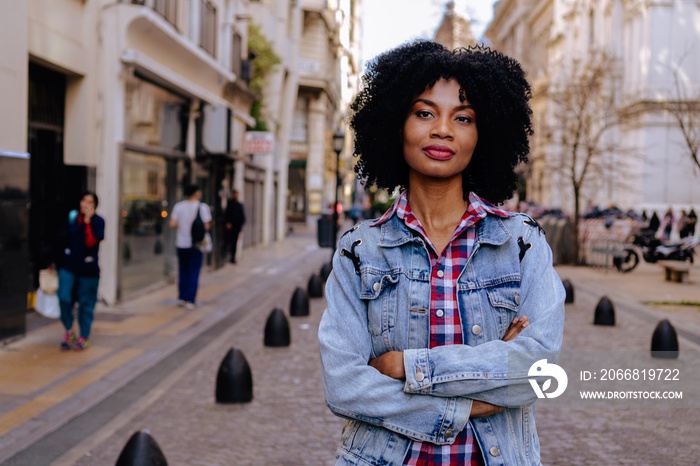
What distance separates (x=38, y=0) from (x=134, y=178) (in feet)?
11.9

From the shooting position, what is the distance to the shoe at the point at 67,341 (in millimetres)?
8367

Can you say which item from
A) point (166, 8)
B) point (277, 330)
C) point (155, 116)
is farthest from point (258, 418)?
point (166, 8)

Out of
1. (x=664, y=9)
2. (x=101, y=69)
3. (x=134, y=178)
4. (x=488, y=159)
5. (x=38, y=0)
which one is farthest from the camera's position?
(x=664, y=9)

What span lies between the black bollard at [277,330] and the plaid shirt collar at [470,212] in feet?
23.1

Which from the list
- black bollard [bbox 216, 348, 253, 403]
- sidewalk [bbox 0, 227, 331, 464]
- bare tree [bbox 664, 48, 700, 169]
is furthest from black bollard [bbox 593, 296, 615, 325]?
black bollard [bbox 216, 348, 253, 403]

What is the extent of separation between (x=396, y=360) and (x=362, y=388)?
Result: 0.35 feet

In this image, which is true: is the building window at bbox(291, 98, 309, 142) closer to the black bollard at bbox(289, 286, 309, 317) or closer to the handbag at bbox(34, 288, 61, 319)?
the black bollard at bbox(289, 286, 309, 317)

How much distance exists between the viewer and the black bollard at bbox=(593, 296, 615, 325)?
11.0 metres

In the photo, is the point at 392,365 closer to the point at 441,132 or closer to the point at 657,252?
the point at 441,132

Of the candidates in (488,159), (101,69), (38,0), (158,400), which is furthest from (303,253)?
(488,159)

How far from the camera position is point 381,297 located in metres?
1.97

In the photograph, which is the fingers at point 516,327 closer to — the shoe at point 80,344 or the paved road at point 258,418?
the paved road at point 258,418

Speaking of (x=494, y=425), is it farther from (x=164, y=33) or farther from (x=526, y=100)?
(x=164, y=33)

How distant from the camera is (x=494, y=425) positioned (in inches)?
75.6
